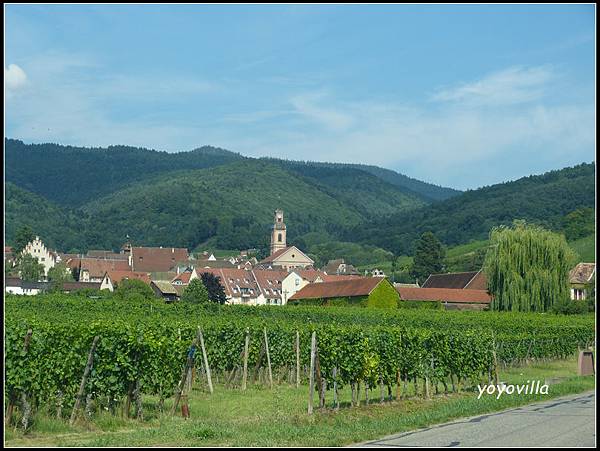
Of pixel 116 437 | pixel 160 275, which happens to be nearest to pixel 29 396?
pixel 116 437

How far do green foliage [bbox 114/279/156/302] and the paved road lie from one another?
61.4 m

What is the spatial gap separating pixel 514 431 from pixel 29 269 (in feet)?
451

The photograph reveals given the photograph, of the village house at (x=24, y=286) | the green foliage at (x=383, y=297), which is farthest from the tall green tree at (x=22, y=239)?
the green foliage at (x=383, y=297)

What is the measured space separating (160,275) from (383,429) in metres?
163

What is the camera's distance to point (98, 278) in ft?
540

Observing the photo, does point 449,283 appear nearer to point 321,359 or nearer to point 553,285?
point 553,285

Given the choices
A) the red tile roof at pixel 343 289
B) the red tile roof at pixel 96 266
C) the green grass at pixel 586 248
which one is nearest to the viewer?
the red tile roof at pixel 343 289

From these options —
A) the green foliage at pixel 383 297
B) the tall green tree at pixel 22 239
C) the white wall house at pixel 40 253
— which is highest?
the tall green tree at pixel 22 239

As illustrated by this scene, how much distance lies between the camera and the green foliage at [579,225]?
142875 millimetres

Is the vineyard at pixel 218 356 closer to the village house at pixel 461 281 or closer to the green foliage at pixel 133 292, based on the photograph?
the green foliage at pixel 133 292

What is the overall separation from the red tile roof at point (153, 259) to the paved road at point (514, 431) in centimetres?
17524

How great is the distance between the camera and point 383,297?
82.9 metres

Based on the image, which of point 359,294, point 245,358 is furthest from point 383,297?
point 245,358

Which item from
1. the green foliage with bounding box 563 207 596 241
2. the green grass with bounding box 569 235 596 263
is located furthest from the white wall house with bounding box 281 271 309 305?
the green foliage with bounding box 563 207 596 241
